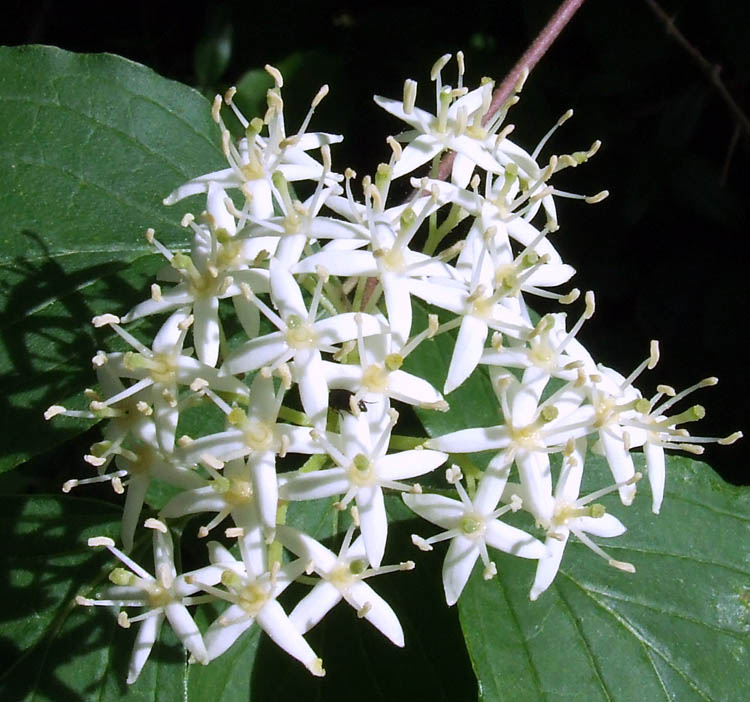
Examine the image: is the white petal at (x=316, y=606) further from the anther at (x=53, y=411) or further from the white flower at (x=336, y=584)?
the anther at (x=53, y=411)

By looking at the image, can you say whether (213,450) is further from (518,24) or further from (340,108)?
(518,24)

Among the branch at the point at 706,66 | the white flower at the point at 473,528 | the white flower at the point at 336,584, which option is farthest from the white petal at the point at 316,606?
the branch at the point at 706,66

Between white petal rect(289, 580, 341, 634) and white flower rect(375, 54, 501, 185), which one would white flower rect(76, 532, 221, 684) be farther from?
white flower rect(375, 54, 501, 185)

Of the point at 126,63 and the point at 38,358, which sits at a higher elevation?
the point at 126,63

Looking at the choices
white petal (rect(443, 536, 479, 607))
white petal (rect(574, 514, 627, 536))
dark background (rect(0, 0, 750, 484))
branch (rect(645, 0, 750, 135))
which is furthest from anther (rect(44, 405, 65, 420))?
branch (rect(645, 0, 750, 135))

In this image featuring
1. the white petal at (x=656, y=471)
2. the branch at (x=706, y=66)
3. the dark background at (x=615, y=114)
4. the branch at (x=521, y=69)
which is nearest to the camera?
the white petal at (x=656, y=471)

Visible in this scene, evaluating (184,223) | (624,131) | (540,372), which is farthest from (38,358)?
(624,131)
